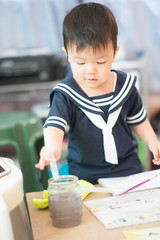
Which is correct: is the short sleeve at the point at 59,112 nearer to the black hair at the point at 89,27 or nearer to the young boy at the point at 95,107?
the young boy at the point at 95,107

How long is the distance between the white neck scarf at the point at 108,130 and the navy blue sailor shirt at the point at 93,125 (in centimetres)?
1

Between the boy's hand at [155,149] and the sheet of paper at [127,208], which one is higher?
→ the boy's hand at [155,149]

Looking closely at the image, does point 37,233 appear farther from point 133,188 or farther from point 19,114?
point 19,114

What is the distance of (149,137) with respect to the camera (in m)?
1.09

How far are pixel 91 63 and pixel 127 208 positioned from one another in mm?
373

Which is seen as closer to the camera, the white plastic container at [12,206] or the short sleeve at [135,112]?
the white plastic container at [12,206]

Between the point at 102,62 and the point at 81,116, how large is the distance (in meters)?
0.20

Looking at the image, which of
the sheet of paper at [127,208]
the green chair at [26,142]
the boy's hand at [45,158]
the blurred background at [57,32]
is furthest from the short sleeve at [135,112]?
the blurred background at [57,32]

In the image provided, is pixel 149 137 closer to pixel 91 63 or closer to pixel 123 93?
pixel 123 93

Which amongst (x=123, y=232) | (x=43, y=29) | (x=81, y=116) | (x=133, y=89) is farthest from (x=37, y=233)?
(x=43, y=29)

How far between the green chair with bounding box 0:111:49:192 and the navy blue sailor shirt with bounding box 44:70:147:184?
84 cm

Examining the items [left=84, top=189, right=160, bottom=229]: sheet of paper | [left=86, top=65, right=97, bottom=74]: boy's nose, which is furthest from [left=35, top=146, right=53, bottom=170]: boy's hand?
[left=86, top=65, right=97, bottom=74]: boy's nose

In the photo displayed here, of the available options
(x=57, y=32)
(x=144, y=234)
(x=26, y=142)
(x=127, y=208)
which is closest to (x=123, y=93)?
(x=127, y=208)

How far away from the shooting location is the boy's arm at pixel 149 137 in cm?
103
